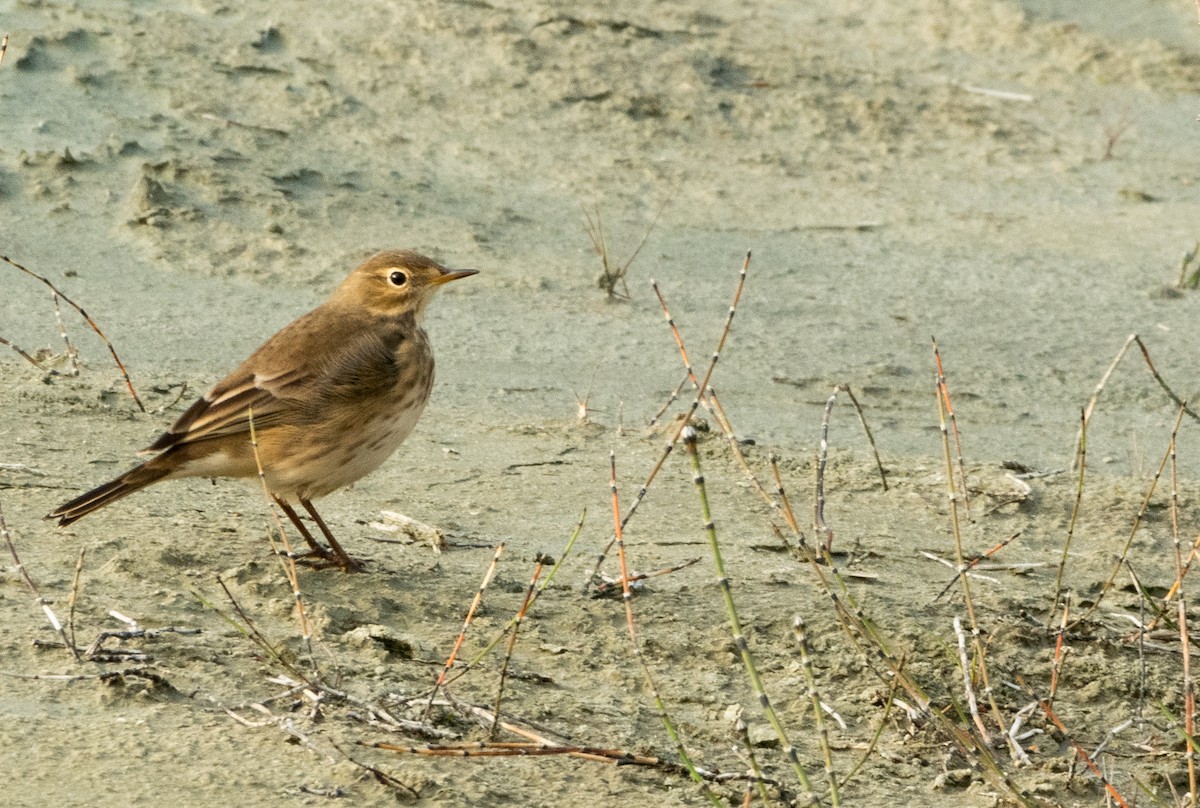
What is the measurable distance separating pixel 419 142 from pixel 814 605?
5.15 m

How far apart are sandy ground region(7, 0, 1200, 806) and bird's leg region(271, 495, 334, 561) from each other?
0.16 meters

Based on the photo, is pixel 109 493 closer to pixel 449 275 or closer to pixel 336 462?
pixel 336 462

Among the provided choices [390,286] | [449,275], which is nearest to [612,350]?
[449,275]

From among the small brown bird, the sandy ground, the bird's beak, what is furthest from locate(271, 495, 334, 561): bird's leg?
the bird's beak

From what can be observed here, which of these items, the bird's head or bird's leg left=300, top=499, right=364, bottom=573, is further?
the bird's head

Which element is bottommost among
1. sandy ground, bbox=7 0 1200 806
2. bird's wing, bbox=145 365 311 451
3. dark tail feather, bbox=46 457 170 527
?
sandy ground, bbox=7 0 1200 806

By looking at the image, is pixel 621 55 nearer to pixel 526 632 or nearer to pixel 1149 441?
pixel 1149 441

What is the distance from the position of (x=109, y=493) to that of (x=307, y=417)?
2.29 ft

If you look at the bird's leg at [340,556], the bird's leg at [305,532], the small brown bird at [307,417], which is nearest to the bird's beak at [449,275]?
the small brown bird at [307,417]

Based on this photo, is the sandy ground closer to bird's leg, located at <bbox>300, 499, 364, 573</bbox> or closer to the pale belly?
bird's leg, located at <bbox>300, 499, 364, 573</bbox>

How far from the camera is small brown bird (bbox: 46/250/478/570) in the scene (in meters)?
5.38

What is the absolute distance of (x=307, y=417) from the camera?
5.55m

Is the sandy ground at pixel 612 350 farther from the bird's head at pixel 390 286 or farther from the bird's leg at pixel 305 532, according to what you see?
the bird's head at pixel 390 286

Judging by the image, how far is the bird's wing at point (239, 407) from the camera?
5.37 metres
